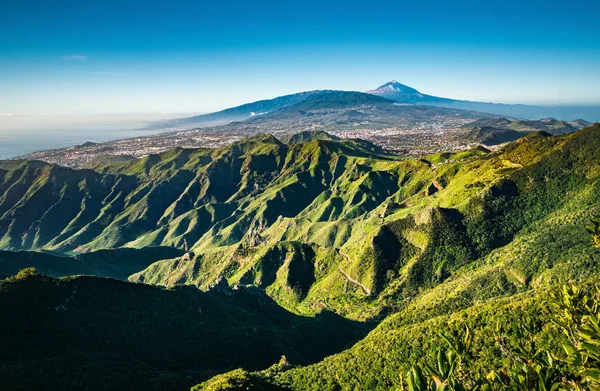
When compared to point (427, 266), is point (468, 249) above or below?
above

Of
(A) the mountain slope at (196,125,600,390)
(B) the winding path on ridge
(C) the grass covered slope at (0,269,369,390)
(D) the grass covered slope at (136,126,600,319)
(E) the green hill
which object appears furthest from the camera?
(B) the winding path on ridge

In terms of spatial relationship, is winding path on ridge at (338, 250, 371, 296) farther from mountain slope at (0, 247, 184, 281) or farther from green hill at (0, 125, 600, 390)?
mountain slope at (0, 247, 184, 281)

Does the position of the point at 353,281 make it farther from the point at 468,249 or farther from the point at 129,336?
the point at 129,336

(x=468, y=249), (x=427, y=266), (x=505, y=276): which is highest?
(x=468, y=249)

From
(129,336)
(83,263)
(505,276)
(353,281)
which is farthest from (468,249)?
(83,263)

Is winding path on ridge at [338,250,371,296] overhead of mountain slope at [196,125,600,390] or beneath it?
beneath

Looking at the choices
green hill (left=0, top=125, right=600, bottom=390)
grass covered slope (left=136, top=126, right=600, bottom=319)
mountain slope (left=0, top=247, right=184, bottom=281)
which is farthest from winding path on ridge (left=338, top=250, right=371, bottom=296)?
mountain slope (left=0, top=247, right=184, bottom=281)

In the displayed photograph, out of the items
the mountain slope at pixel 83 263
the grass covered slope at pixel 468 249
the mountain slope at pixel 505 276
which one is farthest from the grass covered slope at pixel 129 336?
the mountain slope at pixel 83 263

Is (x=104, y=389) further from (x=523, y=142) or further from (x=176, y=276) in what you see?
(x=523, y=142)

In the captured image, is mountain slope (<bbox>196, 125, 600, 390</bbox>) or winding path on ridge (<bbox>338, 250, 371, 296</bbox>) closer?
mountain slope (<bbox>196, 125, 600, 390</bbox>)
